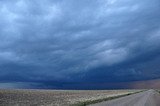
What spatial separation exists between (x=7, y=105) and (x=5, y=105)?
30cm

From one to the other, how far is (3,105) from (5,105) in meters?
0.36

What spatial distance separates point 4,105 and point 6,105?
1.23 ft

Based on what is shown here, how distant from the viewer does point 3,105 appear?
48750 millimetres

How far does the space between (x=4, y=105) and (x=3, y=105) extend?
0.48 feet

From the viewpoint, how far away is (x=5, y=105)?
160 feet

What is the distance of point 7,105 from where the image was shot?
4862cm

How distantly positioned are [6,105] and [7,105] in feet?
0.50

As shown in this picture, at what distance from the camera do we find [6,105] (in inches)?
1914

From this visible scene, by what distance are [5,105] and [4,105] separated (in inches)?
9.7

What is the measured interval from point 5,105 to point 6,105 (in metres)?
0.15

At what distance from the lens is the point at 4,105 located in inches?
1921
